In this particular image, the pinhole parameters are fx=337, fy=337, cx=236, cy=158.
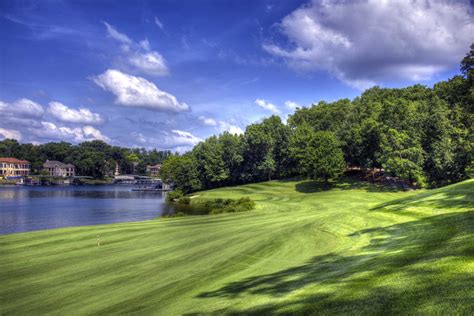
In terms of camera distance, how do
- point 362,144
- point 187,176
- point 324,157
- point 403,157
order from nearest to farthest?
1. point 403,157
2. point 324,157
3. point 362,144
4. point 187,176

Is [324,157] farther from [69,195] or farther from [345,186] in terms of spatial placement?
[69,195]

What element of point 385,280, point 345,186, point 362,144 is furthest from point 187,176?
point 385,280

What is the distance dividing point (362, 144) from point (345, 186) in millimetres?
11331

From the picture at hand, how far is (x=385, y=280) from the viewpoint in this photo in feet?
33.3

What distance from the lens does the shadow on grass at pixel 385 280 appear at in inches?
331

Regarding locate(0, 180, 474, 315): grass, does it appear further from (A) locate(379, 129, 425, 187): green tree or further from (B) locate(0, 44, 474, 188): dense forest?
(A) locate(379, 129, 425, 187): green tree

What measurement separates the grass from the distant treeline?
120ft

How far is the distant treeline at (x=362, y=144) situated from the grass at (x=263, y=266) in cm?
3650

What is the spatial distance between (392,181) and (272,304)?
72.6 metres

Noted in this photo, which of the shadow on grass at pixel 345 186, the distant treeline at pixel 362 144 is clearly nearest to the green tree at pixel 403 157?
the distant treeline at pixel 362 144

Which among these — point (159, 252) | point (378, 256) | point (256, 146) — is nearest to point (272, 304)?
point (378, 256)

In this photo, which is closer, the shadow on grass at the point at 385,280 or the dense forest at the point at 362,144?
the shadow on grass at the point at 385,280

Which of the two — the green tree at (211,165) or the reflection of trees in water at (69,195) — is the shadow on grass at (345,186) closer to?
the green tree at (211,165)

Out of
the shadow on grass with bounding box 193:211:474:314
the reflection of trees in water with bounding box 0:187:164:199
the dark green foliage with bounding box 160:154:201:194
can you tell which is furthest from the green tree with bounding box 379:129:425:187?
the reflection of trees in water with bounding box 0:187:164:199
